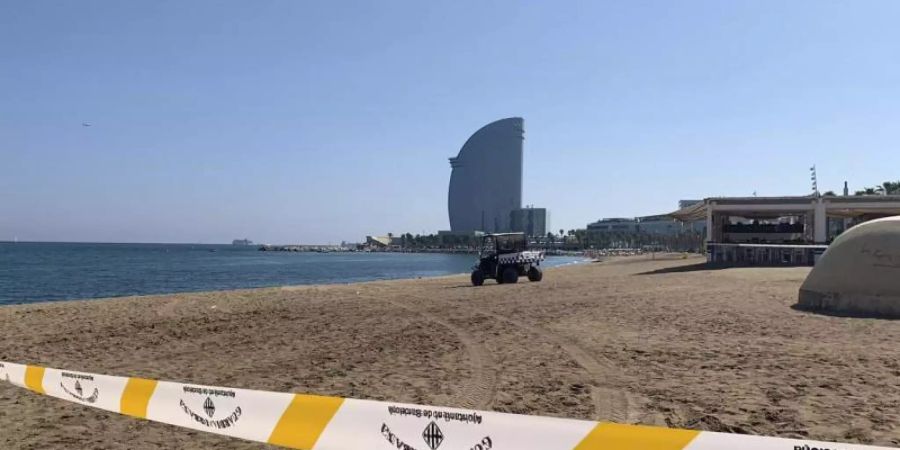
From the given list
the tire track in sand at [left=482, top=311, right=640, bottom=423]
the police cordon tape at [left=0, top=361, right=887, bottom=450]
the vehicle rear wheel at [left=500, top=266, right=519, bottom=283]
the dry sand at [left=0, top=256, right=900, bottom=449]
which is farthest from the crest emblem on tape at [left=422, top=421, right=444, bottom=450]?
the vehicle rear wheel at [left=500, top=266, right=519, bottom=283]

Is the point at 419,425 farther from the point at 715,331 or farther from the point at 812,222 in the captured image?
the point at 812,222

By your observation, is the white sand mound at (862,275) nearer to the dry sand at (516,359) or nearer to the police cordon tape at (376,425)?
the dry sand at (516,359)

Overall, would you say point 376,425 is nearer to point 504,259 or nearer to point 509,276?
point 509,276

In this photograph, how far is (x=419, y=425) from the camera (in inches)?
152

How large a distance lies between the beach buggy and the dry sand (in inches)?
305

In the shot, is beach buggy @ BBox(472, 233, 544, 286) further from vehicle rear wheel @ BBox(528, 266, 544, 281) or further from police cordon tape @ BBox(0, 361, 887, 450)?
police cordon tape @ BBox(0, 361, 887, 450)

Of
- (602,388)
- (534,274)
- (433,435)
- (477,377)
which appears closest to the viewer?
(433,435)

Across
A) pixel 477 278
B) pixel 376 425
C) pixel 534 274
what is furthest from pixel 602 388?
pixel 534 274

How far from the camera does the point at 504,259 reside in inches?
1032

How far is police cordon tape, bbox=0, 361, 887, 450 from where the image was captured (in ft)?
10.4

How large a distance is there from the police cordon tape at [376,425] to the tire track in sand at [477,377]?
99.6 inches

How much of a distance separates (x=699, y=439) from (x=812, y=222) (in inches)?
1636

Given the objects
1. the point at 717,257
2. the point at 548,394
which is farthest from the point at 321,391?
the point at 717,257

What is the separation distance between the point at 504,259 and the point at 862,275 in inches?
573
